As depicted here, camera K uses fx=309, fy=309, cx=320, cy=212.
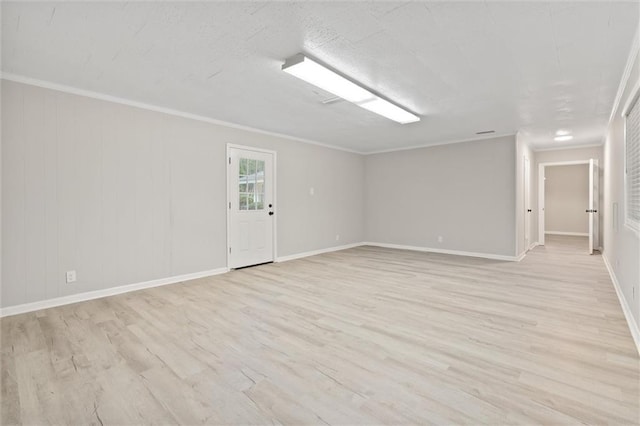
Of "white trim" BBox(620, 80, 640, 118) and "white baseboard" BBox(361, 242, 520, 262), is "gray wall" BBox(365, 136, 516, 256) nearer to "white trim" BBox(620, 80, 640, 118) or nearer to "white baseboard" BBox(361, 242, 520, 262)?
"white baseboard" BBox(361, 242, 520, 262)

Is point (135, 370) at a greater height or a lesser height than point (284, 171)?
lesser

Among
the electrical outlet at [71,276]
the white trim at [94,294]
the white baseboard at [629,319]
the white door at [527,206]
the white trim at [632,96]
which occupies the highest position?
the white trim at [632,96]

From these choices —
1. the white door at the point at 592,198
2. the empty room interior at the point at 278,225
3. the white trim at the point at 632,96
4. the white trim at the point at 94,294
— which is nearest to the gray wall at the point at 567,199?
the white door at the point at 592,198

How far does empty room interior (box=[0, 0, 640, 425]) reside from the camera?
6.40 ft

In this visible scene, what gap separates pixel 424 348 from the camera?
96.4 inches

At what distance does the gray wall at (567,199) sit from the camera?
9.91 m

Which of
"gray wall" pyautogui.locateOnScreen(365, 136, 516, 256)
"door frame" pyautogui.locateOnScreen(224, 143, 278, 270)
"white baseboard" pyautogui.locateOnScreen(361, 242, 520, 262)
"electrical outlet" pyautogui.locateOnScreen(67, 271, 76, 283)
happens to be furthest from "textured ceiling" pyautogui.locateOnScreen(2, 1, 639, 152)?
"white baseboard" pyautogui.locateOnScreen(361, 242, 520, 262)

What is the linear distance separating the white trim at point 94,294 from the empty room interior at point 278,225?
0.08ft

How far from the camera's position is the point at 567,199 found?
10.2 metres

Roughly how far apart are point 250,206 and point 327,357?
3.67m

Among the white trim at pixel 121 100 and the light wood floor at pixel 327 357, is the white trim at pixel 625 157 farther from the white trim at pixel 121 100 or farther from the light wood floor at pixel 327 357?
→ the white trim at pixel 121 100

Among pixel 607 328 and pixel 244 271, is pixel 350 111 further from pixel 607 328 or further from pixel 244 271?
pixel 607 328

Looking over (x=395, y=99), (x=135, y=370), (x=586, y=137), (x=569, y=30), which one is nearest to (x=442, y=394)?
(x=135, y=370)

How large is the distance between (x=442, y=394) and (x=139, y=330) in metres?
2.56
